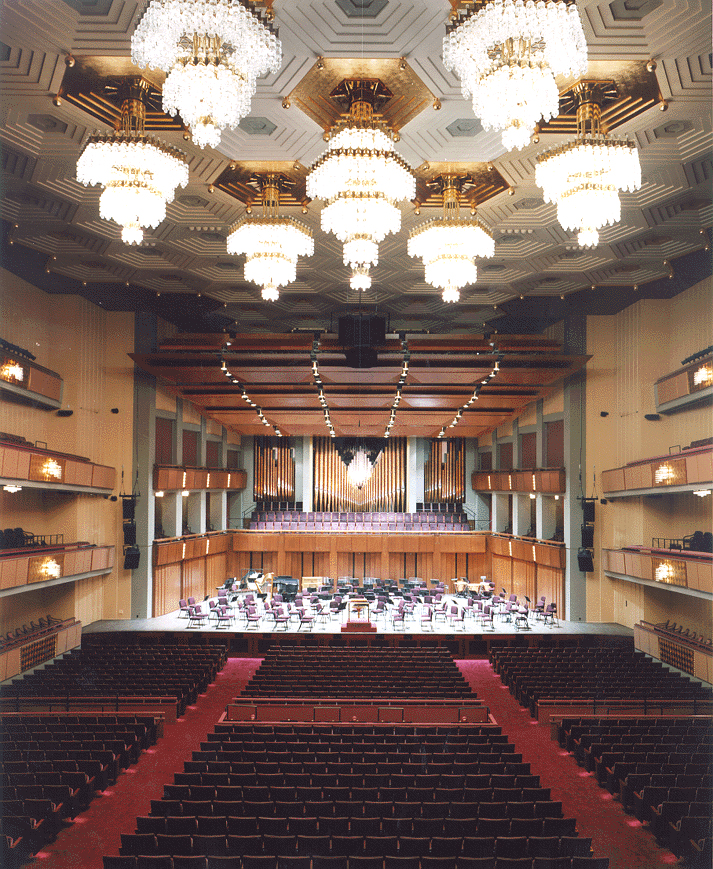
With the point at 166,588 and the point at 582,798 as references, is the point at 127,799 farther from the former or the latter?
the point at 166,588

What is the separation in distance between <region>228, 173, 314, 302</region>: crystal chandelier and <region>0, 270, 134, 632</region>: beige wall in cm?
817

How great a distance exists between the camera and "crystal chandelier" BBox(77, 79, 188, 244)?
189 inches

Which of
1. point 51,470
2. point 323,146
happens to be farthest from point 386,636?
point 323,146

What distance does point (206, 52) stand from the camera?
3404 mm

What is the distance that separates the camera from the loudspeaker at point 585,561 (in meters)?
15.5

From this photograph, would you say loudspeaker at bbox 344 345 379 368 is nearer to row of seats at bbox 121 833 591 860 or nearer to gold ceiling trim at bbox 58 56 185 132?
gold ceiling trim at bbox 58 56 185 132

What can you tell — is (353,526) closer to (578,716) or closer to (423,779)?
(578,716)

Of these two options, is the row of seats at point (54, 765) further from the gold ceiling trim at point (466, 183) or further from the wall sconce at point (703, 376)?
the wall sconce at point (703, 376)

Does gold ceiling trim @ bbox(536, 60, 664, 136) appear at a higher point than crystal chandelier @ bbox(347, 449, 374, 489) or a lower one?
higher

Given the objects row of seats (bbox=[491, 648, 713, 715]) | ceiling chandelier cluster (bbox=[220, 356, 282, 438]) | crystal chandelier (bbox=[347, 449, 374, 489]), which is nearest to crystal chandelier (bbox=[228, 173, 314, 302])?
ceiling chandelier cluster (bbox=[220, 356, 282, 438])

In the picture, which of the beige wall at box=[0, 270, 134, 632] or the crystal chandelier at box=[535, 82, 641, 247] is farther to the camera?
the beige wall at box=[0, 270, 134, 632]

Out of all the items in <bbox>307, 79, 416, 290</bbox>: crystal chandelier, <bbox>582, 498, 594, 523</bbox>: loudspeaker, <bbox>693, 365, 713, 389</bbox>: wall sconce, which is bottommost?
<bbox>582, 498, 594, 523</bbox>: loudspeaker

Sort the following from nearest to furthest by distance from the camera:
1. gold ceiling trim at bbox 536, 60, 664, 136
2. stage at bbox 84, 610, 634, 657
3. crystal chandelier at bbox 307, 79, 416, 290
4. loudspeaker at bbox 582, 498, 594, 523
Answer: crystal chandelier at bbox 307, 79, 416, 290 → gold ceiling trim at bbox 536, 60, 664, 136 → stage at bbox 84, 610, 634, 657 → loudspeaker at bbox 582, 498, 594, 523

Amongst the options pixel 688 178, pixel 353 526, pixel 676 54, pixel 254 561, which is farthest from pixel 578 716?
pixel 254 561
